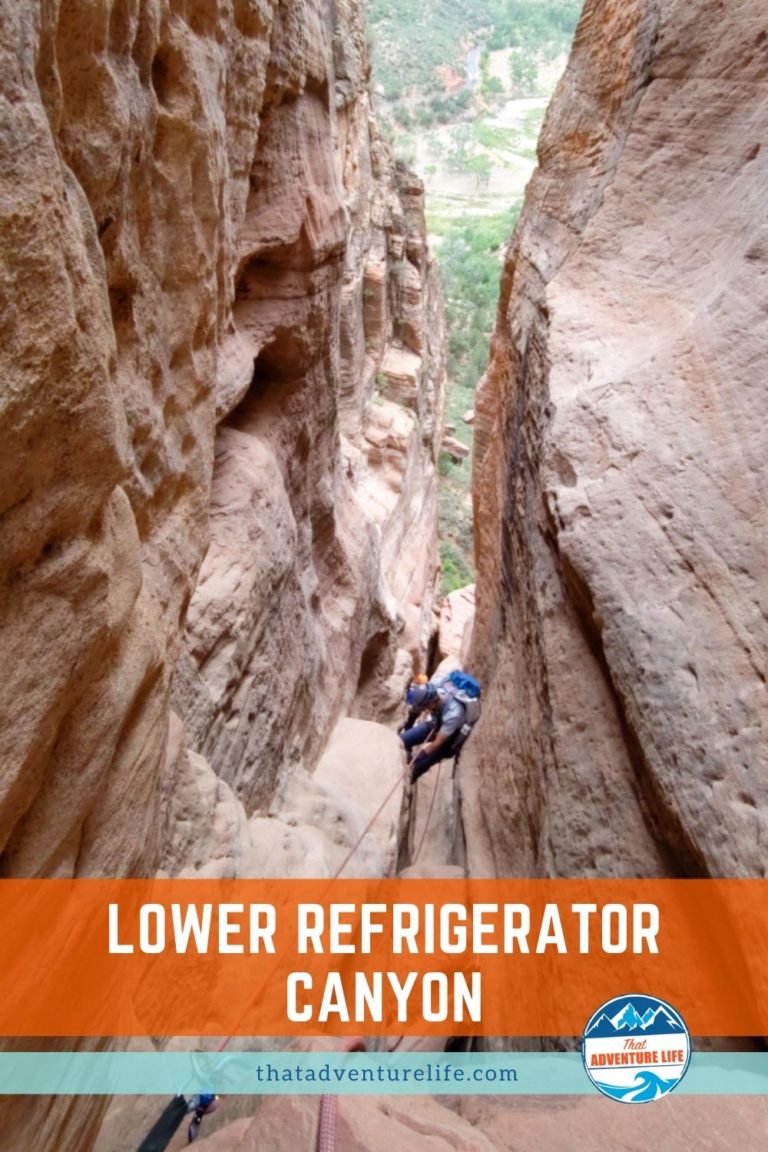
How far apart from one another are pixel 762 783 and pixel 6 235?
2745 millimetres

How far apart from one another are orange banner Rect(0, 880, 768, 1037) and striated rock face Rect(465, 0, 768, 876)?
227 mm

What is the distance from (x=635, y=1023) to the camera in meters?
2.70

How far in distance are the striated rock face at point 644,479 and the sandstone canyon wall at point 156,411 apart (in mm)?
1761

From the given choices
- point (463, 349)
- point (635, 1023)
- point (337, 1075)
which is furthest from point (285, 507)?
point (463, 349)

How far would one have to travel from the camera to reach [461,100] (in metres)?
49.9

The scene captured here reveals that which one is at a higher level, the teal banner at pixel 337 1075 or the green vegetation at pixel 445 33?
the green vegetation at pixel 445 33

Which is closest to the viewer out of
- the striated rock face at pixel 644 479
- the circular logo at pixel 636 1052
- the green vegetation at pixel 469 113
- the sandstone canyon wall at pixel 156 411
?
the sandstone canyon wall at pixel 156 411

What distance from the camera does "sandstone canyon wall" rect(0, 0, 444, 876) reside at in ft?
4.58

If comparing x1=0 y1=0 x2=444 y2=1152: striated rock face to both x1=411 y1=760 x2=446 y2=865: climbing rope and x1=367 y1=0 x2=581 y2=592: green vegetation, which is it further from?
x1=367 y1=0 x2=581 y2=592: green vegetation

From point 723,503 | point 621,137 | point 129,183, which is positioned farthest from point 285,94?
point 723,503

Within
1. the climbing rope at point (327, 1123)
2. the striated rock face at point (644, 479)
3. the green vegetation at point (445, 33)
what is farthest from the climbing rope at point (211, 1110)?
the green vegetation at point (445, 33)

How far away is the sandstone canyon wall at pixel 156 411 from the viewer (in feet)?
4.58

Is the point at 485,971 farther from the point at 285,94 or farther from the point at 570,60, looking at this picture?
the point at 570,60

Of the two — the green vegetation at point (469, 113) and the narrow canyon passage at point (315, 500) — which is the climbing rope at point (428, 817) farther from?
the green vegetation at point (469, 113)
